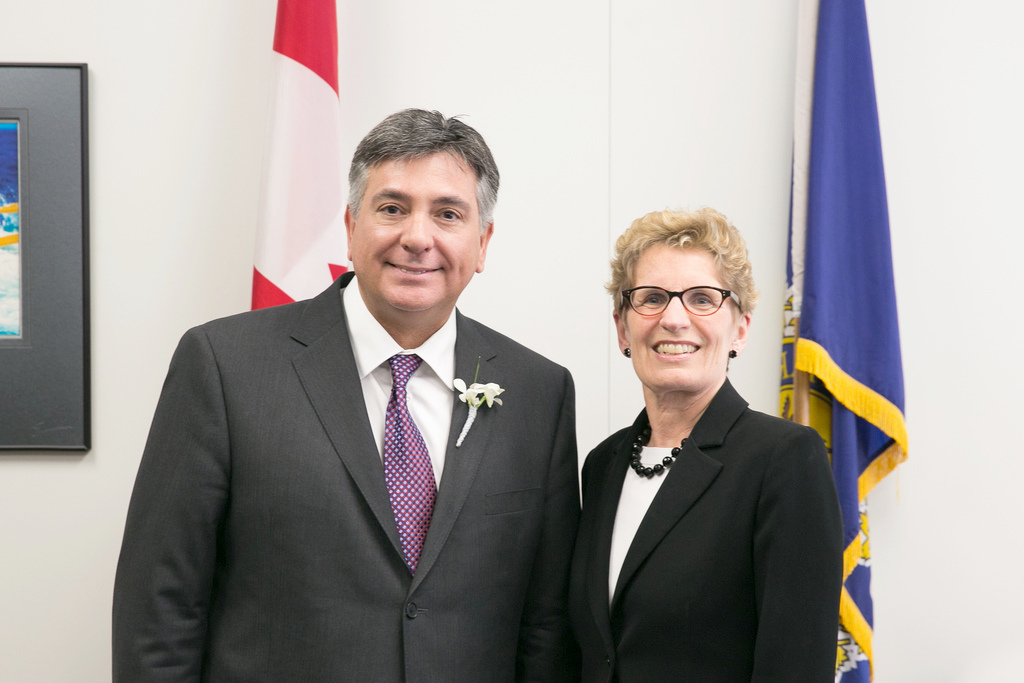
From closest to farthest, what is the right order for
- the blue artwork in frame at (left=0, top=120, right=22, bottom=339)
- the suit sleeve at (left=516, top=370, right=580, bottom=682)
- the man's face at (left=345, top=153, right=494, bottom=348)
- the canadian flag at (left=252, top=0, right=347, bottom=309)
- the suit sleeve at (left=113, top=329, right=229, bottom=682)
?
the suit sleeve at (left=113, top=329, right=229, bottom=682), the man's face at (left=345, top=153, right=494, bottom=348), the suit sleeve at (left=516, top=370, right=580, bottom=682), the canadian flag at (left=252, top=0, right=347, bottom=309), the blue artwork in frame at (left=0, top=120, right=22, bottom=339)

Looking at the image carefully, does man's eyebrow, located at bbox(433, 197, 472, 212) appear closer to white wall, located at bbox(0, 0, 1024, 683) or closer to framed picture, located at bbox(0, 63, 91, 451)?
white wall, located at bbox(0, 0, 1024, 683)

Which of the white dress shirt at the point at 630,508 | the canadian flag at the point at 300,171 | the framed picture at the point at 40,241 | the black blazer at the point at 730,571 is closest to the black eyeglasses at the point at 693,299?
the black blazer at the point at 730,571

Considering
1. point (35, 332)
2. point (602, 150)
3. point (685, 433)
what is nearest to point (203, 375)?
point (685, 433)

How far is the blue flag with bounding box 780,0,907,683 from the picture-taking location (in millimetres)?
2184

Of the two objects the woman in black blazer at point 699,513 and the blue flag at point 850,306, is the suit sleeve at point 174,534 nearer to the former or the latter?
the woman in black blazer at point 699,513

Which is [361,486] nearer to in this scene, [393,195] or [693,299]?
[393,195]

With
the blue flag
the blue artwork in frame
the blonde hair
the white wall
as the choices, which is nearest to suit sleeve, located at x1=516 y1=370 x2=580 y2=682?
the blonde hair

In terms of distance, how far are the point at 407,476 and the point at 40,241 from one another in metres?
1.48

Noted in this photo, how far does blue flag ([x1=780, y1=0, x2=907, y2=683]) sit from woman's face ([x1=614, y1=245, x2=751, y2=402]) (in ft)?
2.60

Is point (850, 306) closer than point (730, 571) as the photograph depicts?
No

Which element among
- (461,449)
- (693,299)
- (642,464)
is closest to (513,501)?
(461,449)

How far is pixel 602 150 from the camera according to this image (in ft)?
7.88

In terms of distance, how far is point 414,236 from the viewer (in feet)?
4.94

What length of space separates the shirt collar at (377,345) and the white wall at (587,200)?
758mm
